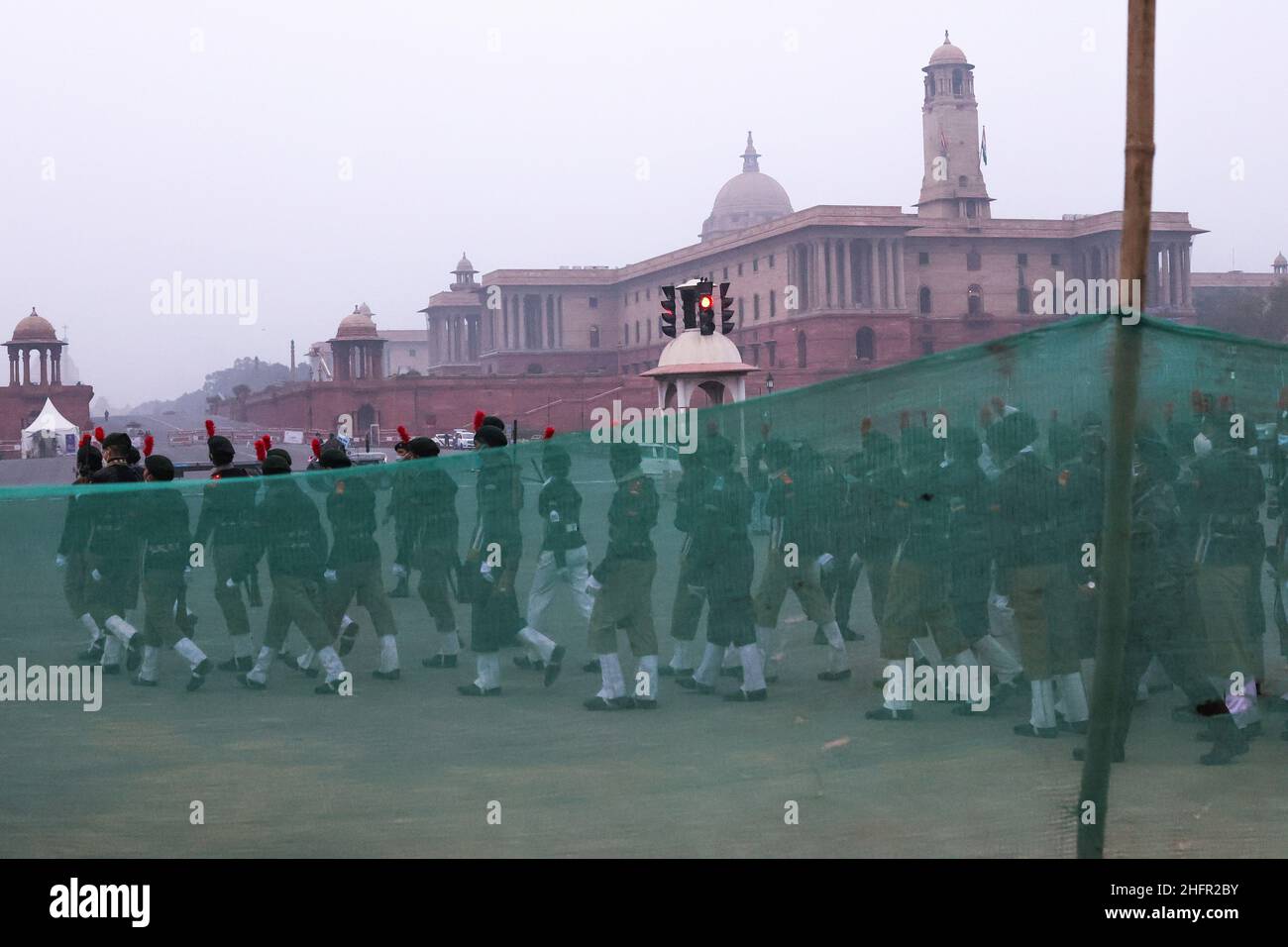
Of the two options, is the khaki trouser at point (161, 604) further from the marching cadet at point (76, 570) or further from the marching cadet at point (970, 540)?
the marching cadet at point (970, 540)

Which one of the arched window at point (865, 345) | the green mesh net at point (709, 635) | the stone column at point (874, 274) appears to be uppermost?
the stone column at point (874, 274)

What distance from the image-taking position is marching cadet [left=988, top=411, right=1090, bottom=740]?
5035mm

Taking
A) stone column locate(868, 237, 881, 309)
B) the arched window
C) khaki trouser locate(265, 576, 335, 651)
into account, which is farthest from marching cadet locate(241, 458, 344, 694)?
stone column locate(868, 237, 881, 309)

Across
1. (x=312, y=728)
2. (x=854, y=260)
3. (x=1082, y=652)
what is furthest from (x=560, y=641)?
(x=854, y=260)

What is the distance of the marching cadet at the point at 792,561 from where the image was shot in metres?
5.21

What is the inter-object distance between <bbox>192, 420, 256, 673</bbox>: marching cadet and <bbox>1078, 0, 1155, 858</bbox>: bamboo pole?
290cm

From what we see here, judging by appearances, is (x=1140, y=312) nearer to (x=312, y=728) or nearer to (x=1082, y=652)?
(x=1082, y=652)

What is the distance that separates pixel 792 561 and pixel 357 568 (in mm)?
1599

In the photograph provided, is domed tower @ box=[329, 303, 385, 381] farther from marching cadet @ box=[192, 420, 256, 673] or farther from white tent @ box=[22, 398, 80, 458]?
marching cadet @ box=[192, 420, 256, 673]

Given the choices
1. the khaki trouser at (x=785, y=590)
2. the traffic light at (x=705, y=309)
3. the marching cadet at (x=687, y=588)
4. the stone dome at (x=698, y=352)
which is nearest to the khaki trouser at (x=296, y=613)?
the marching cadet at (x=687, y=588)

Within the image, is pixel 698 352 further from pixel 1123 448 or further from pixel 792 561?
pixel 1123 448

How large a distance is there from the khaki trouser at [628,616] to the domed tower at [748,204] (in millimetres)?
103657

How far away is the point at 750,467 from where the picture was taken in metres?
5.43

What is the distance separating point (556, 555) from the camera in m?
5.68
